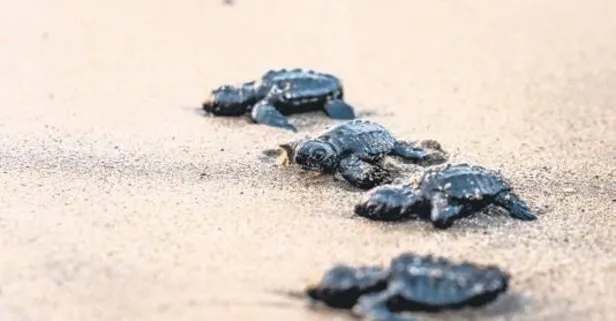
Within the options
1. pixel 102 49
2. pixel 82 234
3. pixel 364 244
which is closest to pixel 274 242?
pixel 364 244

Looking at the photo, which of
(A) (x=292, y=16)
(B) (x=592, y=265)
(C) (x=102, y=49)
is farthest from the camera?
(A) (x=292, y=16)

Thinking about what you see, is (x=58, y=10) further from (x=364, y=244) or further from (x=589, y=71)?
(x=364, y=244)

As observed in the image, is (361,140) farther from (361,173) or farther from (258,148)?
(258,148)

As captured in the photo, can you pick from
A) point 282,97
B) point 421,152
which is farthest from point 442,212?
→ point 282,97

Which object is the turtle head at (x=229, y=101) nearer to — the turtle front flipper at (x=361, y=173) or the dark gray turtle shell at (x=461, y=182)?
the turtle front flipper at (x=361, y=173)

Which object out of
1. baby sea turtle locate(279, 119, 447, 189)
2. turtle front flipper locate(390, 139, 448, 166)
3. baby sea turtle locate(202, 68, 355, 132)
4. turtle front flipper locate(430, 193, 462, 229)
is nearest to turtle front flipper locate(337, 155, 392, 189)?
baby sea turtle locate(279, 119, 447, 189)
